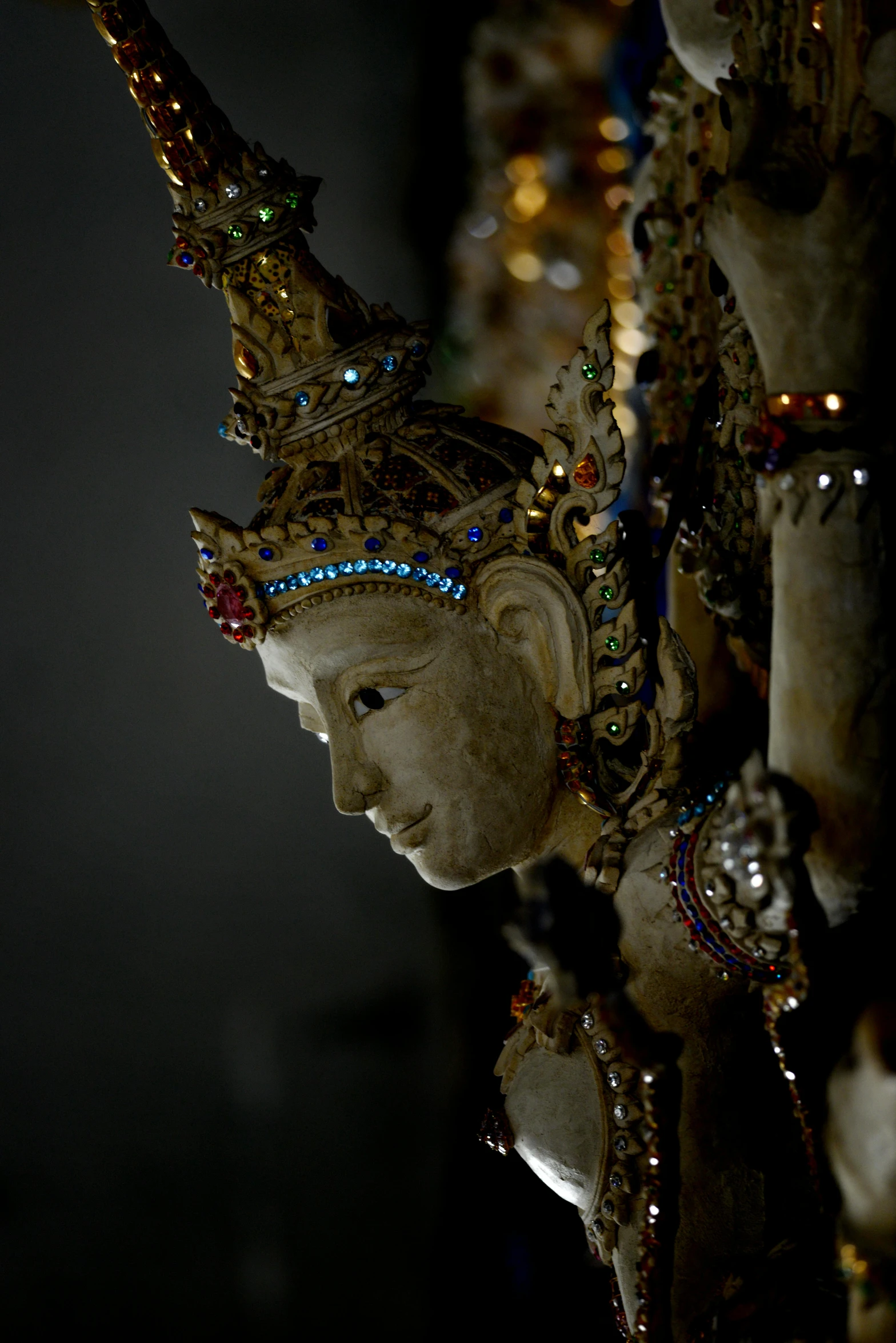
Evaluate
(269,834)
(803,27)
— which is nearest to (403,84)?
(269,834)

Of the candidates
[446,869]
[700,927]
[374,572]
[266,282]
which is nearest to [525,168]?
[266,282]

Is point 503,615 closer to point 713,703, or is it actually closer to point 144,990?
point 713,703

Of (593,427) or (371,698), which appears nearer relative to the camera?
(593,427)

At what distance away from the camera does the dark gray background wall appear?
2.97 meters

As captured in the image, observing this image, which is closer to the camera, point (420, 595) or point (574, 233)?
point (420, 595)

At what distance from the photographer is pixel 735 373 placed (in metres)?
1.79

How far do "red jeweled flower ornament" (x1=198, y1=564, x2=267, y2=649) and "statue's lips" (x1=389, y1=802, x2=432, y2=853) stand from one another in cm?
33

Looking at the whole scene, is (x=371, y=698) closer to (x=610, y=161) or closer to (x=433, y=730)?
(x=433, y=730)

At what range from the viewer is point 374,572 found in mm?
1821

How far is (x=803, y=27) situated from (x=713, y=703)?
1.07 metres

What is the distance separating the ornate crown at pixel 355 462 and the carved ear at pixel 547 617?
0.02 meters

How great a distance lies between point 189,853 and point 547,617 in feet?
5.37

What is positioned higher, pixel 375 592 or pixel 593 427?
pixel 593 427

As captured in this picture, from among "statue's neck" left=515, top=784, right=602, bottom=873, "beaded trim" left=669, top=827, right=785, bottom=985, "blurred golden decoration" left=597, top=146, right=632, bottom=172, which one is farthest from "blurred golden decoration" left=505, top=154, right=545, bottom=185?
"beaded trim" left=669, top=827, right=785, bottom=985
